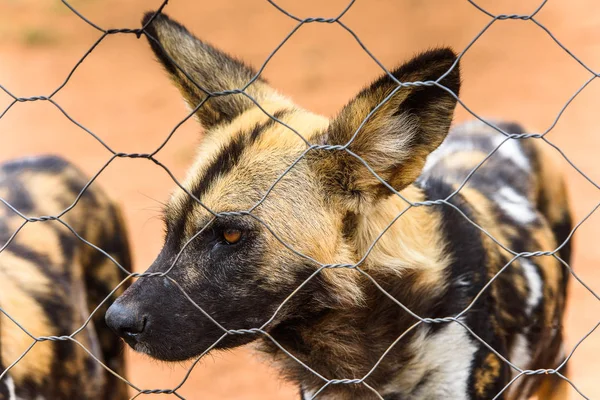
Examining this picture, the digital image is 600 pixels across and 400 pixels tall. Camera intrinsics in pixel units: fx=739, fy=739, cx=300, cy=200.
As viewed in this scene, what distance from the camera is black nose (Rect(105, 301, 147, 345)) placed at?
179cm

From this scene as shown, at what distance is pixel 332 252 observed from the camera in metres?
1.94

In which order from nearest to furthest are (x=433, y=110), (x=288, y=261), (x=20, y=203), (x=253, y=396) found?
(x=433, y=110)
(x=288, y=261)
(x=20, y=203)
(x=253, y=396)

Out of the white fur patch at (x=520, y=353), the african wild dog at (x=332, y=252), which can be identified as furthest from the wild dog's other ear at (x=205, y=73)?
the white fur patch at (x=520, y=353)

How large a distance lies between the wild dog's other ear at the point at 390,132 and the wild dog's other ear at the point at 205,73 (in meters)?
0.47

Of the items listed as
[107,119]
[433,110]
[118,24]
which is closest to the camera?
[433,110]

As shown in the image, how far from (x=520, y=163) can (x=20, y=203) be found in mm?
2027

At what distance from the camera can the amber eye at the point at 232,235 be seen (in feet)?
6.21

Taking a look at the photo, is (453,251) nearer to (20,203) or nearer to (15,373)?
(15,373)

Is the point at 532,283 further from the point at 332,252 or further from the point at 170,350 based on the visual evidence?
the point at 170,350

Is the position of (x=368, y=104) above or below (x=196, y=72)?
below

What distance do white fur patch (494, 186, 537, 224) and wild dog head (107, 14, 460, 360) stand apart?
38.6 inches

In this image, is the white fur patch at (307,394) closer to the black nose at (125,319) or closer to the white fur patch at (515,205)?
the black nose at (125,319)

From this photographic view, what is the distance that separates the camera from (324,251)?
1924 millimetres

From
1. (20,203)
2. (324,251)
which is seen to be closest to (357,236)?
(324,251)
